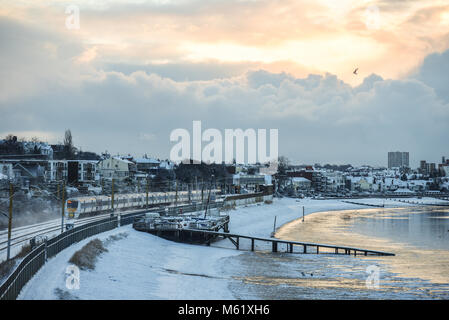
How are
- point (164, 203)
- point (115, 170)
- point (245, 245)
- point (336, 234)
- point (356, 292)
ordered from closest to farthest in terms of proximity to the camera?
1. point (356, 292)
2. point (245, 245)
3. point (336, 234)
4. point (164, 203)
5. point (115, 170)

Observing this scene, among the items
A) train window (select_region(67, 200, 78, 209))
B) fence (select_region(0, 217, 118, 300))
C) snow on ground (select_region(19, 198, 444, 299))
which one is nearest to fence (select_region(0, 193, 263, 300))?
fence (select_region(0, 217, 118, 300))

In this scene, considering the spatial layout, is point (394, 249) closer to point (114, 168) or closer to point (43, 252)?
point (43, 252)

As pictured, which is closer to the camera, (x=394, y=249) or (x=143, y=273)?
(x=143, y=273)

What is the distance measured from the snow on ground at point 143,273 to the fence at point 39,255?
1.25 feet

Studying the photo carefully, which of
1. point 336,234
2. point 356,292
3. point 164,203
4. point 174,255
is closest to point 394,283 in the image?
point 356,292

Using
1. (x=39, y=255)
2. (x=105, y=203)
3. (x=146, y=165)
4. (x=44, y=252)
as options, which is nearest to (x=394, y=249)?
(x=44, y=252)

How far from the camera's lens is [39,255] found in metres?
27.3

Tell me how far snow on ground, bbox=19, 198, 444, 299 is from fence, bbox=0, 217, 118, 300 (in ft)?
1.25

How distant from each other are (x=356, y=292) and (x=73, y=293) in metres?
15.3

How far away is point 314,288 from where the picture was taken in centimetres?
3152

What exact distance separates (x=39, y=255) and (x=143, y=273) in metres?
7.60

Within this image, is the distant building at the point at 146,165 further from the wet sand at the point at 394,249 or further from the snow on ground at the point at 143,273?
the snow on ground at the point at 143,273

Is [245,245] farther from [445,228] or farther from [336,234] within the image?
[445,228]

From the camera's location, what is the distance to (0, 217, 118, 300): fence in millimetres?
20772
